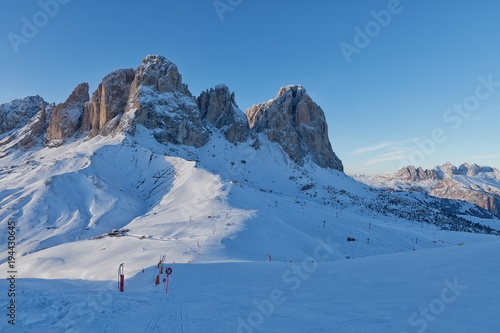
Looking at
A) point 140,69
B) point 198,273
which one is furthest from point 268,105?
point 198,273

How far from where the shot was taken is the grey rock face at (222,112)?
5028 inches

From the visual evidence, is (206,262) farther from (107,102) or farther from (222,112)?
(222,112)

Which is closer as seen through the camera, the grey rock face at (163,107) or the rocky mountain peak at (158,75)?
the grey rock face at (163,107)

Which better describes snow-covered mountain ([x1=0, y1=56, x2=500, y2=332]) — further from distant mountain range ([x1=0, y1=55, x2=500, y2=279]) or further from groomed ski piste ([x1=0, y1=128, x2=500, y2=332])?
distant mountain range ([x1=0, y1=55, x2=500, y2=279])

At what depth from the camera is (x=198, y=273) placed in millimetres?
15508

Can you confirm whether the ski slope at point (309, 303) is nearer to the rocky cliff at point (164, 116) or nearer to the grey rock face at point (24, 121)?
the rocky cliff at point (164, 116)

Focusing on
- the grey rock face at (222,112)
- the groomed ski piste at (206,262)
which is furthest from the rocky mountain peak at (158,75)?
the groomed ski piste at (206,262)

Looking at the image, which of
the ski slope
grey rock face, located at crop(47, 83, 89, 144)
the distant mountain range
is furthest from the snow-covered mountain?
grey rock face, located at crop(47, 83, 89, 144)

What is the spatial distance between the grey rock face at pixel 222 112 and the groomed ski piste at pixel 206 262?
181 feet

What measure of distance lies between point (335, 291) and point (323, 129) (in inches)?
6251

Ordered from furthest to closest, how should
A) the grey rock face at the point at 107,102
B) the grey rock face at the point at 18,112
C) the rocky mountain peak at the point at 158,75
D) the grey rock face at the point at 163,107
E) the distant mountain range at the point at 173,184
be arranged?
the grey rock face at the point at 18,112 → the grey rock face at the point at 107,102 → the rocky mountain peak at the point at 158,75 → the grey rock face at the point at 163,107 → the distant mountain range at the point at 173,184

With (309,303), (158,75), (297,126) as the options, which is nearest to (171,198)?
Result: (309,303)

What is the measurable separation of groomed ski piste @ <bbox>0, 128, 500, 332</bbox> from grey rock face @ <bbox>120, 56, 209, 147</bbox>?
2141 cm

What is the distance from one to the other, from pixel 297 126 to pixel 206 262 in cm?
14050
